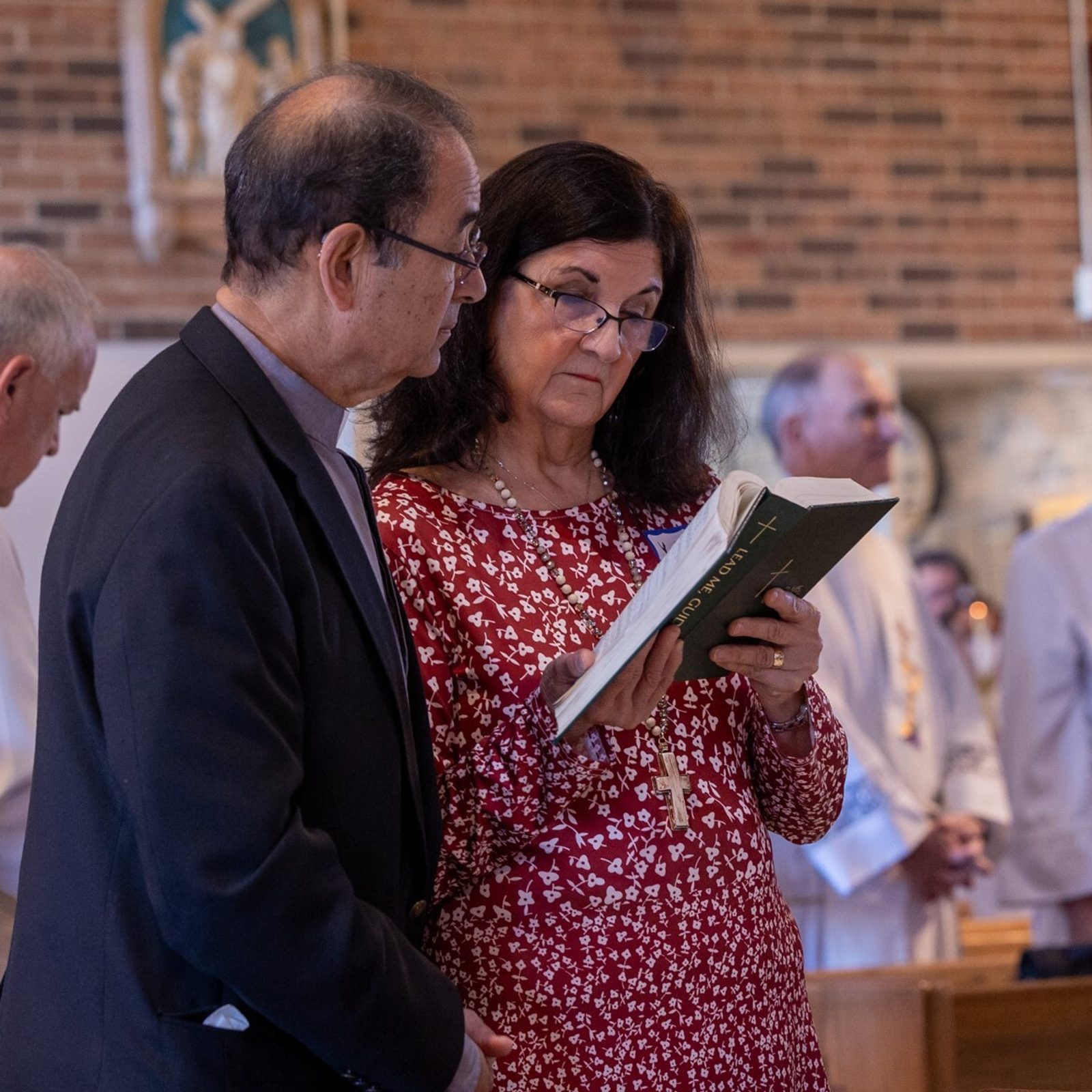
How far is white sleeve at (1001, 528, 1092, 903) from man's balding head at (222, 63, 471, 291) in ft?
10.1

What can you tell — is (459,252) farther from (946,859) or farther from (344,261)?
(946,859)

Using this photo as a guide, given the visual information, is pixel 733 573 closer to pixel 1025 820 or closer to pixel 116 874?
pixel 116 874

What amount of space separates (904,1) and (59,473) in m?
4.86

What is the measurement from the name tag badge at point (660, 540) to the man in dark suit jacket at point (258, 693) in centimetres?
55

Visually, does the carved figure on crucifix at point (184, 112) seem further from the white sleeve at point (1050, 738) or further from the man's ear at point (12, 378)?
the man's ear at point (12, 378)

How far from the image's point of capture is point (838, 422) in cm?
450

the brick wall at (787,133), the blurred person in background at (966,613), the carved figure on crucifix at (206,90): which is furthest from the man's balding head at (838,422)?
the blurred person in background at (966,613)

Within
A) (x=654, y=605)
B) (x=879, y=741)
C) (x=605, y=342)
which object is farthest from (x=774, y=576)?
(x=879, y=741)

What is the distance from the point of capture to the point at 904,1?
21.6 feet

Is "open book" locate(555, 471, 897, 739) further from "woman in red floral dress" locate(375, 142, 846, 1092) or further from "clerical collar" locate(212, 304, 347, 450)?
"clerical collar" locate(212, 304, 347, 450)

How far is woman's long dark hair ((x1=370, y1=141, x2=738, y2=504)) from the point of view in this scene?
83.3 inches

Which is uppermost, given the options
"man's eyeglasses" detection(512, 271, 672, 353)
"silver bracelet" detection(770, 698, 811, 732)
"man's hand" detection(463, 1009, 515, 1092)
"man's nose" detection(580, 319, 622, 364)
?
"man's eyeglasses" detection(512, 271, 672, 353)

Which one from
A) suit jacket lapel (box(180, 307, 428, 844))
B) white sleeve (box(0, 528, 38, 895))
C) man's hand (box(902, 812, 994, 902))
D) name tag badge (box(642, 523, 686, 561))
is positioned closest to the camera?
suit jacket lapel (box(180, 307, 428, 844))

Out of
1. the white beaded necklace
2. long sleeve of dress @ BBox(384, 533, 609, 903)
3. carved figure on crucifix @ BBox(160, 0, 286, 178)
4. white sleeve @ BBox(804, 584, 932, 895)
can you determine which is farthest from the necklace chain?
carved figure on crucifix @ BBox(160, 0, 286, 178)
